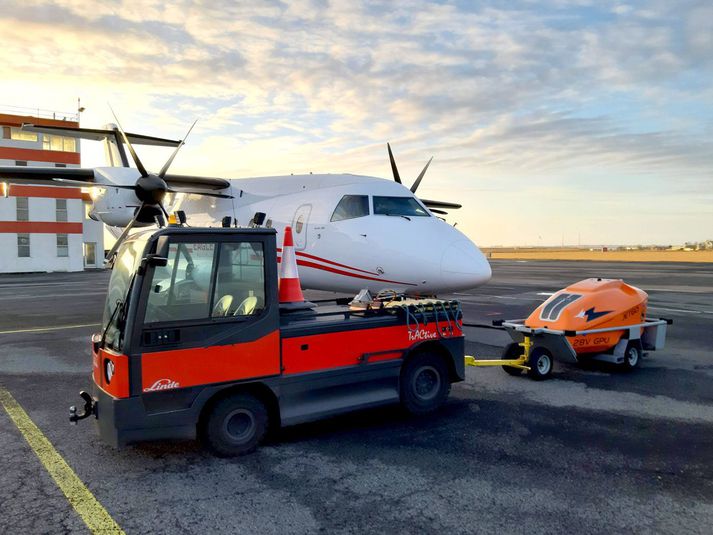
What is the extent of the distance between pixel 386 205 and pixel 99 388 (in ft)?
23.2

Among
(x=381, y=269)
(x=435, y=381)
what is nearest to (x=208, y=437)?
(x=435, y=381)

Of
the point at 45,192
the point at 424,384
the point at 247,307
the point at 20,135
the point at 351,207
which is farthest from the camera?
the point at 45,192

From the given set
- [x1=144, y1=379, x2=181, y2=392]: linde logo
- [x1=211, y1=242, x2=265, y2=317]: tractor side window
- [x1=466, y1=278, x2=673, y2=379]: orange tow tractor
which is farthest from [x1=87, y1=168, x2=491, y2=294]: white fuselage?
[x1=144, y1=379, x2=181, y2=392]: linde logo

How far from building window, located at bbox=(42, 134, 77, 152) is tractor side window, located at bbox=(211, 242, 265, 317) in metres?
48.0

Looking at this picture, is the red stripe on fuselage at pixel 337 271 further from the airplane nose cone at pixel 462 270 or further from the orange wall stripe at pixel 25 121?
the orange wall stripe at pixel 25 121

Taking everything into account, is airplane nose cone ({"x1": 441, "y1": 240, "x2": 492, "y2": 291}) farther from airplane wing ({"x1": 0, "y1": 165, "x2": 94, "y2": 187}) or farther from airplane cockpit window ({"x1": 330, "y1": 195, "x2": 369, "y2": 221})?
airplane wing ({"x1": 0, "y1": 165, "x2": 94, "y2": 187})

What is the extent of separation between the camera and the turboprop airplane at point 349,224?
32.6ft

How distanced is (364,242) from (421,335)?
4164 millimetres

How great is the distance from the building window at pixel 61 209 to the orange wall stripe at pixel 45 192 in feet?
1.96

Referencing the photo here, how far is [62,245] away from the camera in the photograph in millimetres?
47219

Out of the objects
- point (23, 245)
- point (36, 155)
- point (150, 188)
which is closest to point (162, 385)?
point (150, 188)

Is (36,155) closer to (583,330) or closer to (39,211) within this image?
(39,211)

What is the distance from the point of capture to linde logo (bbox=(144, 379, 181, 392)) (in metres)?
5.12

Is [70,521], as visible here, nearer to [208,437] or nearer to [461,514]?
[208,437]
